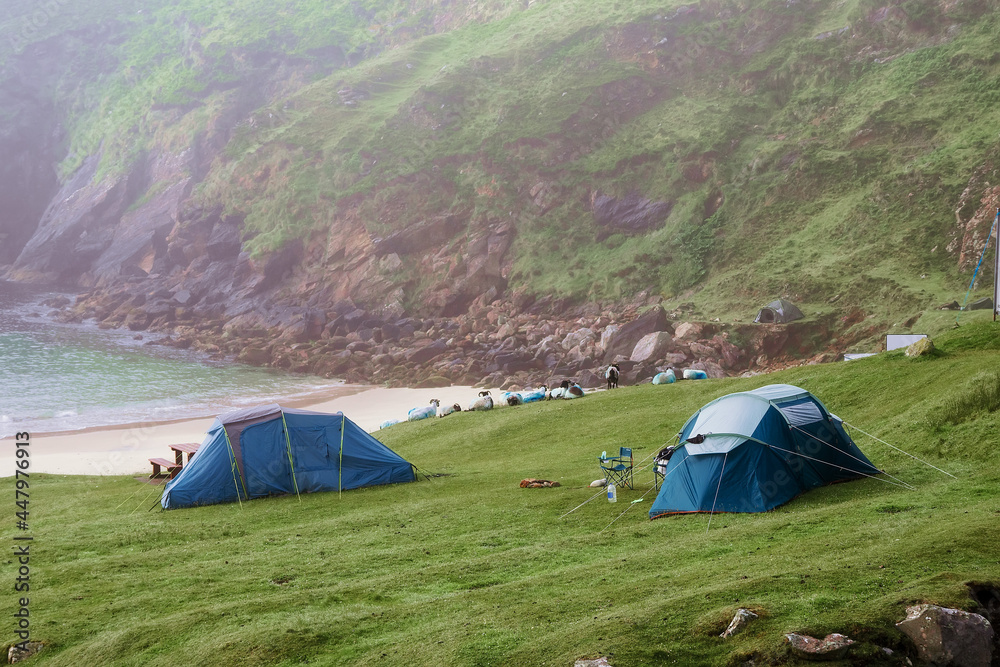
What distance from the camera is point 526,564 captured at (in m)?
12.3

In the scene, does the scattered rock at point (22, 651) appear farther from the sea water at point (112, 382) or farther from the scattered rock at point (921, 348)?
the sea water at point (112, 382)

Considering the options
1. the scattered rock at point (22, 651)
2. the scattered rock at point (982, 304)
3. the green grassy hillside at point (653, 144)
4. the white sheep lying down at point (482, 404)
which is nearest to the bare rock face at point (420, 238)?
the green grassy hillside at point (653, 144)

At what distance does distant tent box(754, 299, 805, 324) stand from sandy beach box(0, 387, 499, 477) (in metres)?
15.8

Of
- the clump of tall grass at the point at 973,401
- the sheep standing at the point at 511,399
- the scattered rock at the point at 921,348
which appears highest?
the scattered rock at the point at 921,348

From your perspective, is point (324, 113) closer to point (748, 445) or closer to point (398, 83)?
point (398, 83)

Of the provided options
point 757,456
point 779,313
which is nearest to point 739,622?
point 757,456

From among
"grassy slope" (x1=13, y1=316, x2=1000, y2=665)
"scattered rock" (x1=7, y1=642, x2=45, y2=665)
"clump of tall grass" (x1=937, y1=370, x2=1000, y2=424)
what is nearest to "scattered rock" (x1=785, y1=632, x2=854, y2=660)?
"grassy slope" (x1=13, y1=316, x2=1000, y2=665)

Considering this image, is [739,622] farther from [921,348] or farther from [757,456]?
[921,348]

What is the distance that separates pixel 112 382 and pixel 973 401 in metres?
53.7

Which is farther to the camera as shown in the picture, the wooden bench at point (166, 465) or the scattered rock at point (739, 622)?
the wooden bench at point (166, 465)

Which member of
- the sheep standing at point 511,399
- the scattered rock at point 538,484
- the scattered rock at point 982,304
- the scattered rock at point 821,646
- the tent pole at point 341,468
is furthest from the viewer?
the scattered rock at point 982,304

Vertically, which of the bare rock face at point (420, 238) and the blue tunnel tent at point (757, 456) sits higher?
the bare rock face at point (420, 238)

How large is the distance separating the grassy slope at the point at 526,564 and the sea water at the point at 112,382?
27983 mm

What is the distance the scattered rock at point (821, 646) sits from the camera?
25.1 ft
